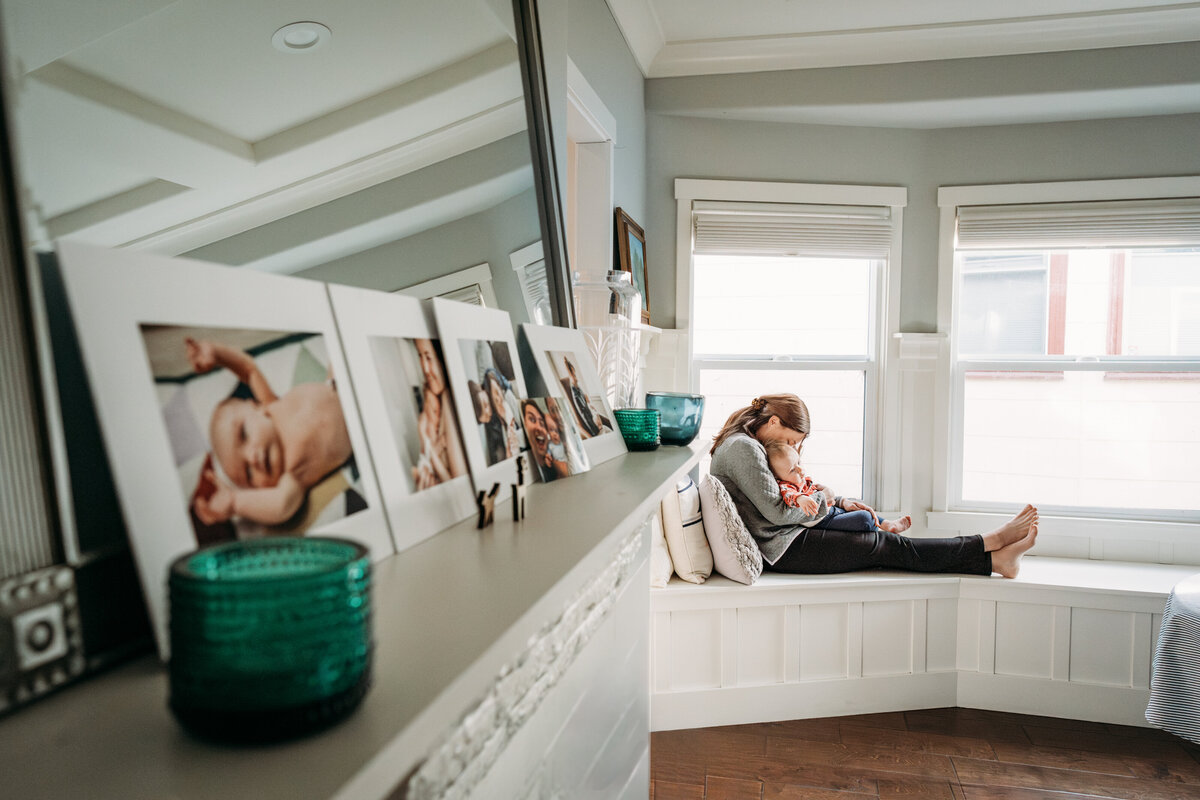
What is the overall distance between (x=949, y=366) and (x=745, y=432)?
1213mm

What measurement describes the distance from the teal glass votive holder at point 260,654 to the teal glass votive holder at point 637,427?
1.21 meters

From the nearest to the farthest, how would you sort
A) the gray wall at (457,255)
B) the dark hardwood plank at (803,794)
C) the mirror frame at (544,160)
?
the gray wall at (457,255) < the mirror frame at (544,160) < the dark hardwood plank at (803,794)

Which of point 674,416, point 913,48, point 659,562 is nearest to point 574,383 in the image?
point 674,416

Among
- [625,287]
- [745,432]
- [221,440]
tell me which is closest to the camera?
[221,440]

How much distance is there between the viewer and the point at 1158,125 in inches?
133

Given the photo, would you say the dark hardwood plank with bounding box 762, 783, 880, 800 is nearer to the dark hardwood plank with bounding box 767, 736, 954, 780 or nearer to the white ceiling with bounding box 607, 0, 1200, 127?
the dark hardwood plank with bounding box 767, 736, 954, 780

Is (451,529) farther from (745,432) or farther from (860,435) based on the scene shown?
(860,435)

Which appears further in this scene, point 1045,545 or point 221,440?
point 1045,545

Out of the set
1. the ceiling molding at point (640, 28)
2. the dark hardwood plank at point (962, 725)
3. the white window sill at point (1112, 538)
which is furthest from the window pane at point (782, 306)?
the dark hardwood plank at point (962, 725)

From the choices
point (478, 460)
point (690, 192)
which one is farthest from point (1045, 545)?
point (478, 460)

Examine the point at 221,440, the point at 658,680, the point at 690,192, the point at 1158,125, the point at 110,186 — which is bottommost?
the point at 658,680

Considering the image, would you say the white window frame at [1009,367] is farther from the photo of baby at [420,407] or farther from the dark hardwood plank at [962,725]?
the photo of baby at [420,407]

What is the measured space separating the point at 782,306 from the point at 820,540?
125 centimetres

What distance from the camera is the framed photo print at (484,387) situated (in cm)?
90
